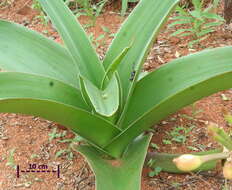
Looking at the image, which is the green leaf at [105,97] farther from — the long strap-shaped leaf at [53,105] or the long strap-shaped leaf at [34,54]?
the long strap-shaped leaf at [34,54]

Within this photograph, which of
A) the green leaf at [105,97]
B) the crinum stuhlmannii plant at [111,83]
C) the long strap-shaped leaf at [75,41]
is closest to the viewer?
the green leaf at [105,97]

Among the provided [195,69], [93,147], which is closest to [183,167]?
[195,69]

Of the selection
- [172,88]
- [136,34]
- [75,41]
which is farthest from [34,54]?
[172,88]

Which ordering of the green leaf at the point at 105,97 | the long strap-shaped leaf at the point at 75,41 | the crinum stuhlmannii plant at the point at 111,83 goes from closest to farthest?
the green leaf at the point at 105,97
the crinum stuhlmannii plant at the point at 111,83
the long strap-shaped leaf at the point at 75,41

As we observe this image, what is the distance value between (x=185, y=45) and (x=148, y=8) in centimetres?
73

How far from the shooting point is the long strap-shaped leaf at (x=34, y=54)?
4.53ft

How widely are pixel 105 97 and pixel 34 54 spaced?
42 cm

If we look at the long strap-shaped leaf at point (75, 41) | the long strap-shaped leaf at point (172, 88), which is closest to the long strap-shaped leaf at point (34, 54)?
the long strap-shaped leaf at point (75, 41)

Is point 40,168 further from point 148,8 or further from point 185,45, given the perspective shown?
point 185,45

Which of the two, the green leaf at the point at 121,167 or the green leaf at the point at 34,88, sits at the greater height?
the green leaf at the point at 34,88

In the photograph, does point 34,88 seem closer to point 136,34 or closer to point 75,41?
point 75,41

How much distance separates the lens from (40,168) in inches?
58.5

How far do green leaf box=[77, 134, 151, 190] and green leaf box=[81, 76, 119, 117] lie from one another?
24cm

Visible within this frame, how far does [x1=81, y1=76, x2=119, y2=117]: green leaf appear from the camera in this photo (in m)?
1.02
